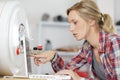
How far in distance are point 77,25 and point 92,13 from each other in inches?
4.8

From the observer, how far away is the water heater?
2.93ft

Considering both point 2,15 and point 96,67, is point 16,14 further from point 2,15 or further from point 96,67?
point 96,67

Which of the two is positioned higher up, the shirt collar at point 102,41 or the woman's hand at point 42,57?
the shirt collar at point 102,41

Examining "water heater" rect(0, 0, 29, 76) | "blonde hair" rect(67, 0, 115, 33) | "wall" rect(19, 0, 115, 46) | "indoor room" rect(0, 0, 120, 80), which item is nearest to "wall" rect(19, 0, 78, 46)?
"wall" rect(19, 0, 115, 46)

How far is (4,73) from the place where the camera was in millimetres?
980

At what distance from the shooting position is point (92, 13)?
1.19 meters

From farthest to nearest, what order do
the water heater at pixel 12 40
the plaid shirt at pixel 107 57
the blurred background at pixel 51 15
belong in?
the blurred background at pixel 51 15 → the plaid shirt at pixel 107 57 → the water heater at pixel 12 40

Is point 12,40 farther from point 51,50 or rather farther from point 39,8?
point 39,8

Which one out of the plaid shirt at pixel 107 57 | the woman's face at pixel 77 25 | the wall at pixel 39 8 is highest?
the wall at pixel 39 8

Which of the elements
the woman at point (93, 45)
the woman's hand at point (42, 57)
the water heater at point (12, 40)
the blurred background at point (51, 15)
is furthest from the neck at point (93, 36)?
the blurred background at point (51, 15)

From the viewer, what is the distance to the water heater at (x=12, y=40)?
2.93 ft

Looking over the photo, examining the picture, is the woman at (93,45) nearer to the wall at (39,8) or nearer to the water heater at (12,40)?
the water heater at (12,40)

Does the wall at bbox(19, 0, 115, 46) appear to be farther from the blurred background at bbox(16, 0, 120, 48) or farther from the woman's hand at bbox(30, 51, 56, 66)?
the woman's hand at bbox(30, 51, 56, 66)

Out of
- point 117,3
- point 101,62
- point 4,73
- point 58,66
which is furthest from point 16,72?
point 117,3
